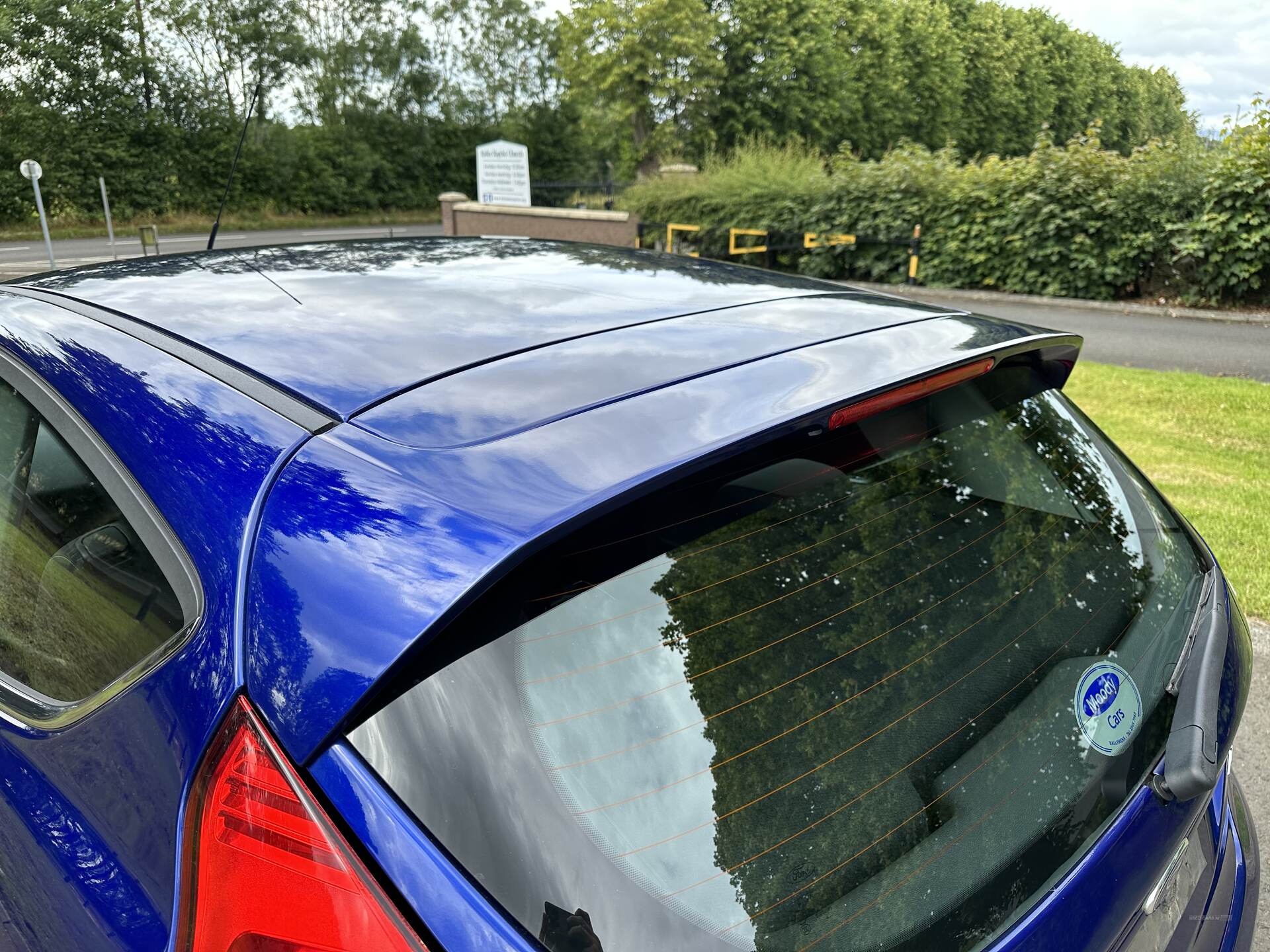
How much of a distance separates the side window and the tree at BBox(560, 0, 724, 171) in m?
34.9

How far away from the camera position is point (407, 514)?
993 millimetres

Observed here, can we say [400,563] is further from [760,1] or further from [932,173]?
[760,1]

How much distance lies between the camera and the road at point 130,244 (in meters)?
13.9

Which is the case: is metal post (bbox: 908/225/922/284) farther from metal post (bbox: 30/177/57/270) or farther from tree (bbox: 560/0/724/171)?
tree (bbox: 560/0/724/171)

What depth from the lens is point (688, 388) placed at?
1.20 m

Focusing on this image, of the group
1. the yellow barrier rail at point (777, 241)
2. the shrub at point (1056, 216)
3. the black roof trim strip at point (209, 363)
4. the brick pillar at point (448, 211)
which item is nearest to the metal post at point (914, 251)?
the yellow barrier rail at point (777, 241)

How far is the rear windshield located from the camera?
94cm

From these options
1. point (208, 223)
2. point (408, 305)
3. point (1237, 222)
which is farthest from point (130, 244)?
point (408, 305)

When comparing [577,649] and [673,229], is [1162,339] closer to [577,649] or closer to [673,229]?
[673,229]

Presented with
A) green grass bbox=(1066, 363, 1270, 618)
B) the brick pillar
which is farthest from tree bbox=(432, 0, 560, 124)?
green grass bbox=(1066, 363, 1270, 618)

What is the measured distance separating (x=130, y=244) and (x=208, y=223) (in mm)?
7630

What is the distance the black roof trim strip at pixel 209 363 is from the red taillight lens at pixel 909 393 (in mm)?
666

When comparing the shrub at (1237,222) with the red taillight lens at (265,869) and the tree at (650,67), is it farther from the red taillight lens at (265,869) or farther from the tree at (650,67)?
the tree at (650,67)

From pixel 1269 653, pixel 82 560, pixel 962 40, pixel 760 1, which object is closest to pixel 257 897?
pixel 82 560
